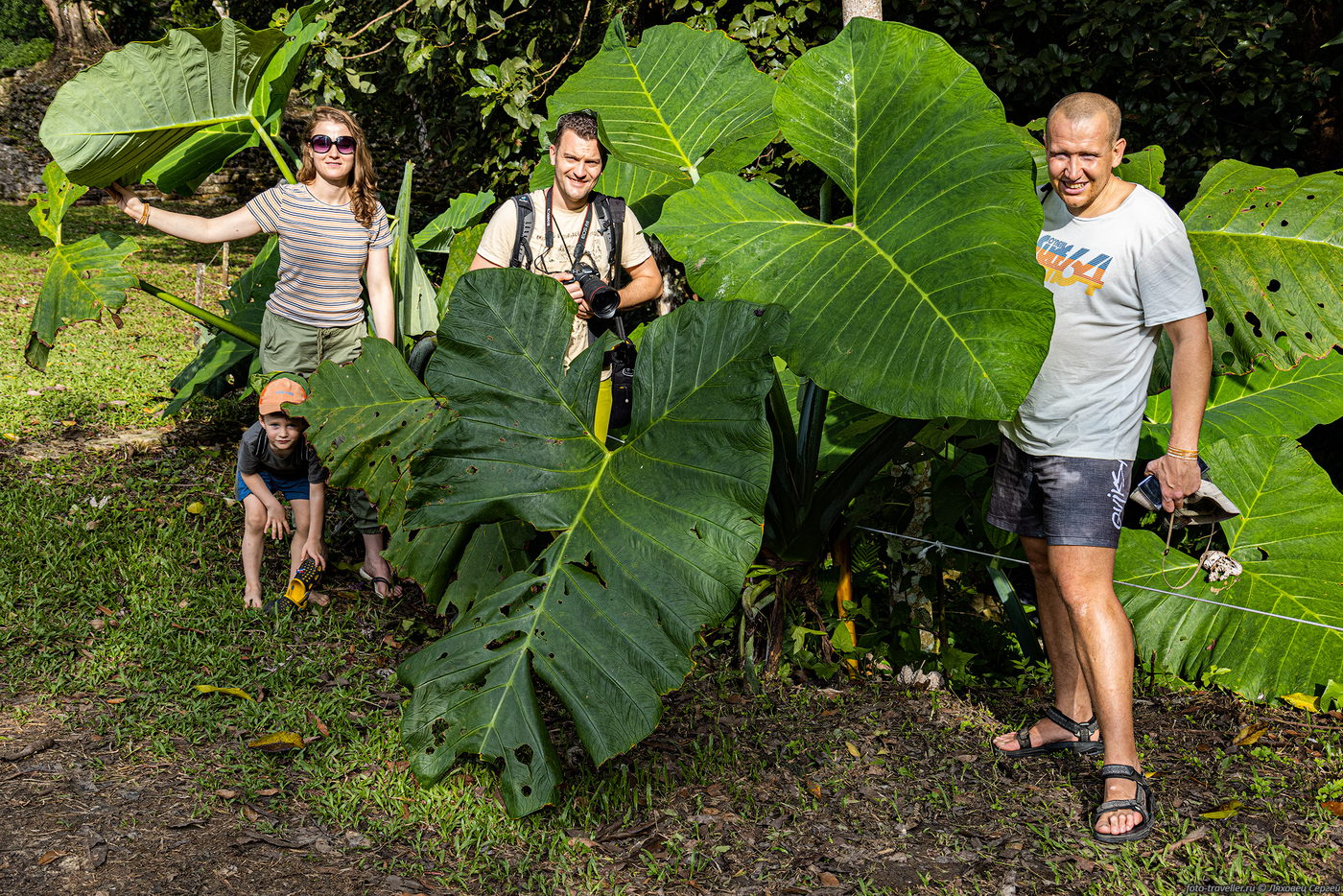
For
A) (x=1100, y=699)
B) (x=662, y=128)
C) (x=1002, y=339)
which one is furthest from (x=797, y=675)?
(x=662, y=128)

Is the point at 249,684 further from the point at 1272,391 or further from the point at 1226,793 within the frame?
the point at 1272,391

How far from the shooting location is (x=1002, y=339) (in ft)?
7.24

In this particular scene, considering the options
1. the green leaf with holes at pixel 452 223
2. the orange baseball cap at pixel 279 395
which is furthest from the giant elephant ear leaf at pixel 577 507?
the green leaf with holes at pixel 452 223

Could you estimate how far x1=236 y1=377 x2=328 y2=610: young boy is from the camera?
3.38 meters

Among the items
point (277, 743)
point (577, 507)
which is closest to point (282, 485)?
point (277, 743)

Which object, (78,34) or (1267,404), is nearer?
(1267,404)

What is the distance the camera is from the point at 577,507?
8.46ft

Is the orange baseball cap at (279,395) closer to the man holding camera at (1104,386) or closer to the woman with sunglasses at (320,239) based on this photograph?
the woman with sunglasses at (320,239)

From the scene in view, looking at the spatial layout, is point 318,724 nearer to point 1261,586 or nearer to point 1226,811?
point 1226,811

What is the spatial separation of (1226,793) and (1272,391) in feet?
5.24

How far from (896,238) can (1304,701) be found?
1922 mm

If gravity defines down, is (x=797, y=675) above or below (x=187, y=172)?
below

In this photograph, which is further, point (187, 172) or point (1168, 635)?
point (187, 172)

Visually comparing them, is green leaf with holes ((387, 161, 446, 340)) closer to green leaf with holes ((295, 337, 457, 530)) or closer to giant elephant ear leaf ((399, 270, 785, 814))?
green leaf with holes ((295, 337, 457, 530))
